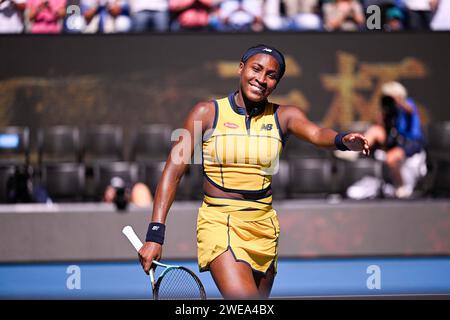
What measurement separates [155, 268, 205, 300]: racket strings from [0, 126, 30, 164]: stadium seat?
13.6ft

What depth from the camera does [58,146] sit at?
7.94 m

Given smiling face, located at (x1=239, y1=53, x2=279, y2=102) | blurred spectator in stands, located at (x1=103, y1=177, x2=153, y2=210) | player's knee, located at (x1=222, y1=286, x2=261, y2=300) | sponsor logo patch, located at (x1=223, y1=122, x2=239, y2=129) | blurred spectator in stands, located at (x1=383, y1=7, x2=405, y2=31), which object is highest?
blurred spectator in stands, located at (x1=383, y1=7, x2=405, y2=31)

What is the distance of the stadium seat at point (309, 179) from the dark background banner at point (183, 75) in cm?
96

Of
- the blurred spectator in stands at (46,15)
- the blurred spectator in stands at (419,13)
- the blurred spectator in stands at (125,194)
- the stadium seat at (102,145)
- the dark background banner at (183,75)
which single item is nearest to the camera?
the blurred spectator in stands at (46,15)

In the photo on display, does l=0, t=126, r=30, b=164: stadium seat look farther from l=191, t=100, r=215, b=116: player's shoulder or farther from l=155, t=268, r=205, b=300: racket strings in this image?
l=191, t=100, r=215, b=116: player's shoulder

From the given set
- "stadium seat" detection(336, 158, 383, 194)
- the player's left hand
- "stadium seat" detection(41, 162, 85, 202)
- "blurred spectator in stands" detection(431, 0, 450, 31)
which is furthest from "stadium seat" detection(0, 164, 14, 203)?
the player's left hand

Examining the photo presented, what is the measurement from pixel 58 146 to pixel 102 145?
37cm

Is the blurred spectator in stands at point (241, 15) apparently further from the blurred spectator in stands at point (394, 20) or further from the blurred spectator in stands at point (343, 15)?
the blurred spectator in stands at point (394, 20)

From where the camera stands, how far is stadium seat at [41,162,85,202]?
7.31 m

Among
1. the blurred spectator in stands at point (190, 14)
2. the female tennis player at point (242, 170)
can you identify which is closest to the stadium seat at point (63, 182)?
the blurred spectator in stands at point (190, 14)

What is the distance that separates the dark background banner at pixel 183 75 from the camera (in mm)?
8281
